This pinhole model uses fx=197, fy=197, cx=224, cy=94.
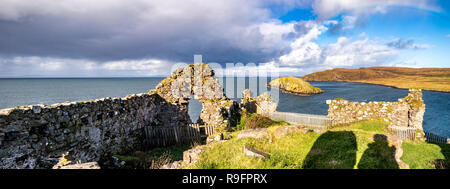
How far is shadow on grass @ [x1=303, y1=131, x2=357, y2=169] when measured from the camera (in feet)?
19.5

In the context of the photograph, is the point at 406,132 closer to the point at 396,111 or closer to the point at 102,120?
the point at 396,111

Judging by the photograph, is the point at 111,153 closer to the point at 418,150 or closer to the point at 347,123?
the point at 418,150

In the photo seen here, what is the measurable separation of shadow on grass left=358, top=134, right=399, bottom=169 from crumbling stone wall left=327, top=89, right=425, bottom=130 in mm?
8716

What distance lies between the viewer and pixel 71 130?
7871 millimetres

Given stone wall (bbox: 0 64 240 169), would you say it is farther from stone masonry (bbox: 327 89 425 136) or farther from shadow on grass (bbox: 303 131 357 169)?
stone masonry (bbox: 327 89 425 136)

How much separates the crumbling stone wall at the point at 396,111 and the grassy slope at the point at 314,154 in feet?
18.7

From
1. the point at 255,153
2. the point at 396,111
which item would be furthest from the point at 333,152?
the point at 396,111

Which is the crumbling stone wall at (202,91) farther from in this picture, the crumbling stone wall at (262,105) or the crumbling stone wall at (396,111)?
the crumbling stone wall at (396,111)

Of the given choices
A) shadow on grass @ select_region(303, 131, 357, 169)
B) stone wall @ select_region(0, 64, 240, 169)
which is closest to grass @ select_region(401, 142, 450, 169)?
shadow on grass @ select_region(303, 131, 357, 169)

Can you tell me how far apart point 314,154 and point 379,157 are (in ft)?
5.95

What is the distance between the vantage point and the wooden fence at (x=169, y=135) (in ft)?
40.3

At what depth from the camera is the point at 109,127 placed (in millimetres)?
9891
